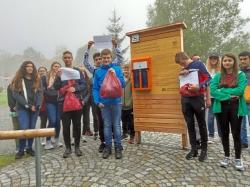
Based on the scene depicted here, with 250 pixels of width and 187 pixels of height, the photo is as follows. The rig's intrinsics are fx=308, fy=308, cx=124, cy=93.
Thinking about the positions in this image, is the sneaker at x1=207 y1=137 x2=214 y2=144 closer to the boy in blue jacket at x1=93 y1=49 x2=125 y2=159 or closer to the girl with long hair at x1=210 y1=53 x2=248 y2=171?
the girl with long hair at x1=210 y1=53 x2=248 y2=171

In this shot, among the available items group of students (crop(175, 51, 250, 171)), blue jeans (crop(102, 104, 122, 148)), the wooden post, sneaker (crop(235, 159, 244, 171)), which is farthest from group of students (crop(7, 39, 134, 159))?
the wooden post

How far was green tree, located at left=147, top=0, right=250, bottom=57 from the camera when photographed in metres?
Answer: 31.4

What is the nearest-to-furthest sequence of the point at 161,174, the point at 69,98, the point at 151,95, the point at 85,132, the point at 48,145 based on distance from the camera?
the point at 161,174 → the point at 69,98 → the point at 151,95 → the point at 48,145 → the point at 85,132

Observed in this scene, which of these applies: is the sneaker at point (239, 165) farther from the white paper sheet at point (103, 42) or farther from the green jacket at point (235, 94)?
the white paper sheet at point (103, 42)

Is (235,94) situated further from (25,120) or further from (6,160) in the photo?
(6,160)

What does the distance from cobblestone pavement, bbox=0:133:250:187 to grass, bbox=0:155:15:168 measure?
10.0 inches

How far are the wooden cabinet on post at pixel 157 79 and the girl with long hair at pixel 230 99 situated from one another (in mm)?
1038

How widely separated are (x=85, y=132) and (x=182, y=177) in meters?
3.76

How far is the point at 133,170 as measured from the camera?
5023mm

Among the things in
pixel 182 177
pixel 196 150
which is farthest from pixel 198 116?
pixel 182 177

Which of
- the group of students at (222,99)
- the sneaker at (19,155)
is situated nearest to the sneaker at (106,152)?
the group of students at (222,99)

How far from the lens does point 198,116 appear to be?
5348 millimetres

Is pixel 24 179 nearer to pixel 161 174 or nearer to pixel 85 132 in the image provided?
pixel 161 174

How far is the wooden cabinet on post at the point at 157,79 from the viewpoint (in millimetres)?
5961
